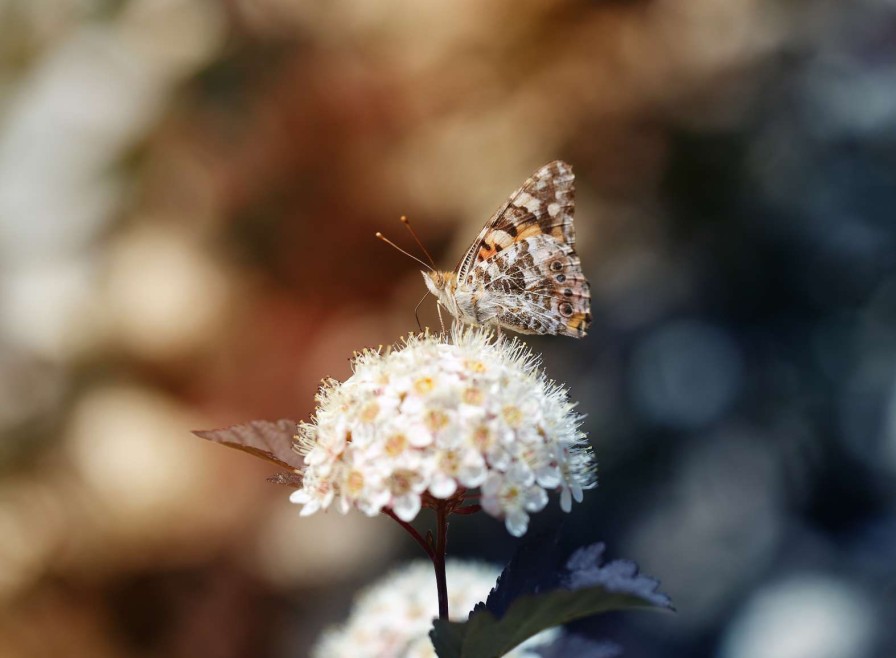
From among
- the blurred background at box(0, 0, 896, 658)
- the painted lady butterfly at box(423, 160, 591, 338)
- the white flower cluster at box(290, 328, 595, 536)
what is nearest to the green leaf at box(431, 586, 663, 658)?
the white flower cluster at box(290, 328, 595, 536)

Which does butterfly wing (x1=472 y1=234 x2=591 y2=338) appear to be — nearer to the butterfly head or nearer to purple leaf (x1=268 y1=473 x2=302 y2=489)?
the butterfly head

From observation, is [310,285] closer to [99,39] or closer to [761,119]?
[99,39]

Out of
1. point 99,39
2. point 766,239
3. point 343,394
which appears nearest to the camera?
point 343,394

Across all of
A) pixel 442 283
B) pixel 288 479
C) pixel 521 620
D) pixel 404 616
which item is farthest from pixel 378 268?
pixel 521 620

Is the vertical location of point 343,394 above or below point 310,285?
below

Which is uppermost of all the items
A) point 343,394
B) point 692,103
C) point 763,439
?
point 692,103

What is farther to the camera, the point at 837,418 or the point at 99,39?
the point at 99,39

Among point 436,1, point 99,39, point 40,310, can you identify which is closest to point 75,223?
point 40,310

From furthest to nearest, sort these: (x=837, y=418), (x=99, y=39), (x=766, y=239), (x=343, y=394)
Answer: (x=99, y=39) < (x=766, y=239) < (x=837, y=418) < (x=343, y=394)
